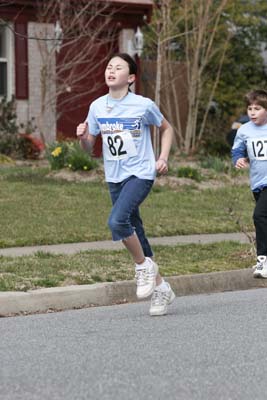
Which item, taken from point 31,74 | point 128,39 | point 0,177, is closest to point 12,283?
A: point 0,177

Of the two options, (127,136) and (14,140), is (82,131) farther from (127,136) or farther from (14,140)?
(14,140)

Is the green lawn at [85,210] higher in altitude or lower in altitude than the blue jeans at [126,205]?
lower

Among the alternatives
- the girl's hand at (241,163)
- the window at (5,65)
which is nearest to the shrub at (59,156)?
the window at (5,65)

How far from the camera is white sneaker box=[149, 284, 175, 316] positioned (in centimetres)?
823

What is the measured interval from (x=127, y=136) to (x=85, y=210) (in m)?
6.46

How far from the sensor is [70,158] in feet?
55.8

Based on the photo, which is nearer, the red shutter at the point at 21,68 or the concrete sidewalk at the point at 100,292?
the concrete sidewalk at the point at 100,292

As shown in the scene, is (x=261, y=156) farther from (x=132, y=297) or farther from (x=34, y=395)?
(x=34, y=395)

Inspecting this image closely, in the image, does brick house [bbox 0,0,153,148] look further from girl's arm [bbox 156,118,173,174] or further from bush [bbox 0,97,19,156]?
girl's arm [bbox 156,118,173,174]

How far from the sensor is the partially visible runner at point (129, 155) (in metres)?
8.02

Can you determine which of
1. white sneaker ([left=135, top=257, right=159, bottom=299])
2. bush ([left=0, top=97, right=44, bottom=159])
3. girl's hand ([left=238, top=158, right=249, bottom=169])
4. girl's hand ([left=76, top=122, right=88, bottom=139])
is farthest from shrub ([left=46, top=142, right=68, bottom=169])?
white sneaker ([left=135, top=257, right=159, bottom=299])

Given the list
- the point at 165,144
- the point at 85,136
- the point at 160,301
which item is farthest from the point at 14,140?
→ the point at 160,301

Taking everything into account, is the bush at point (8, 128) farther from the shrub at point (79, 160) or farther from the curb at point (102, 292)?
the curb at point (102, 292)

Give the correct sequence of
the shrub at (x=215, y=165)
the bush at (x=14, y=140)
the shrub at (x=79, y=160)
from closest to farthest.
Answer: the shrub at (x=79, y=160) < the shrub at (x=215, y=165) < the bush at (x=14, y=140)
